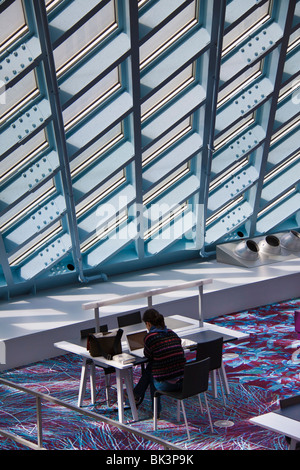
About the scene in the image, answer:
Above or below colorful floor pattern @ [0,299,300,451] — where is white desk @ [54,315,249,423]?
above

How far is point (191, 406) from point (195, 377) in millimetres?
1247

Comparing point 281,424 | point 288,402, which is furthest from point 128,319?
point 281,424

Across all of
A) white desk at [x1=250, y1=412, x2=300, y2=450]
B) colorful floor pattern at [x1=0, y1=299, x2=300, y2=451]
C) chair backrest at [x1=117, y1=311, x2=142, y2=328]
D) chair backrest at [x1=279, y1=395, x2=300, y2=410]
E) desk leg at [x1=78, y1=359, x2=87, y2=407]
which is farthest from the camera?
chair backrest at [x1=117, y1=311, x2=142, y2=328]

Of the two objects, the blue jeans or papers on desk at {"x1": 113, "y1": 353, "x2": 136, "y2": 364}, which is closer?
Answer: the blue jeans

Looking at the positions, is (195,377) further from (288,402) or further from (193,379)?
(288,402)

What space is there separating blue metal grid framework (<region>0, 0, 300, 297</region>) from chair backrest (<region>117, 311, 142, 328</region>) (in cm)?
235

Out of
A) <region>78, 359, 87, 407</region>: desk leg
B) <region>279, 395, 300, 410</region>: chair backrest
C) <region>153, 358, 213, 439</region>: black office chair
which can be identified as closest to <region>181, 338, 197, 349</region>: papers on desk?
<region>153, 358, 213, 439</region>: black office chair

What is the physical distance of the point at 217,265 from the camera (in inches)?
526

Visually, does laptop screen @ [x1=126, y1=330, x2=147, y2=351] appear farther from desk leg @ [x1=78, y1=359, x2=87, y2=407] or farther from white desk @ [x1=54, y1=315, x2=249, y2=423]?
desk leg @ [x1=78, y1=359, x2=87, y2=407]

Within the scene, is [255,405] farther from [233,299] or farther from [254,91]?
[254,91]

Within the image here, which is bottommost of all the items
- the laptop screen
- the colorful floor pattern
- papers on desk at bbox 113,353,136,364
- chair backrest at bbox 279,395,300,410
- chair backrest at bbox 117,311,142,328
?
the colorful floor pattern

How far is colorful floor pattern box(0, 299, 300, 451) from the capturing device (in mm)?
7168

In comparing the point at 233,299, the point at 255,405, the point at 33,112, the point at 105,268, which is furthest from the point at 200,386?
the point at 105,268

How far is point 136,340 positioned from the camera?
316 inches
